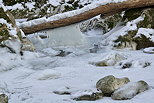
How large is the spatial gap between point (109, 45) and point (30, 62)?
Result: 2.18 metres

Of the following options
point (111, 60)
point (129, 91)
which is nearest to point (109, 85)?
point (129, 91)

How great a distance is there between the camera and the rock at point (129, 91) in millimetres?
2709

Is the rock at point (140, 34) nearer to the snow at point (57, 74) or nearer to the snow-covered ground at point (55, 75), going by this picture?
the snow at point (57, 74)

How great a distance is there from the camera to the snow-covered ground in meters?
3.02

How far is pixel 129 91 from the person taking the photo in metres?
2.76

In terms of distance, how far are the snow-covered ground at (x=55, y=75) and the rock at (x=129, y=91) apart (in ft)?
0.21

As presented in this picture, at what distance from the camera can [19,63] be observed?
5195 millimetres

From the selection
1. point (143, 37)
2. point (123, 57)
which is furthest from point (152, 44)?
point (123, 57)

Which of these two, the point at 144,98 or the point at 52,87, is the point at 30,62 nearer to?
the point at 52,87

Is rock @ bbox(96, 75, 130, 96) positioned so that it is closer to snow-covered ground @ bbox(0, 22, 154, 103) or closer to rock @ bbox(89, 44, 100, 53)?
snow-covered ground @ bbox(0, 22, 154, 103)

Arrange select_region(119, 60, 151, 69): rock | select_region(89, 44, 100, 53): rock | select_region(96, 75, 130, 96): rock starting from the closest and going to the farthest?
1. select_region(96, 75, 130, 96): rock
2. select_region(119, 60, 151, 69): rock
3. select_region(89, 44, 100, 53): rock

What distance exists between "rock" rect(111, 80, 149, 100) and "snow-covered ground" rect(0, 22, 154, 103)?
63 millimetres

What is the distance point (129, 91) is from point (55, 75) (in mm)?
1648

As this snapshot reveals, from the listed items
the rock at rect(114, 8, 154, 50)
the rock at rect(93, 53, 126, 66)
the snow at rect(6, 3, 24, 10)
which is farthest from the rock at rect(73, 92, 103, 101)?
the snow at rect(6, 3, 24, 10)
